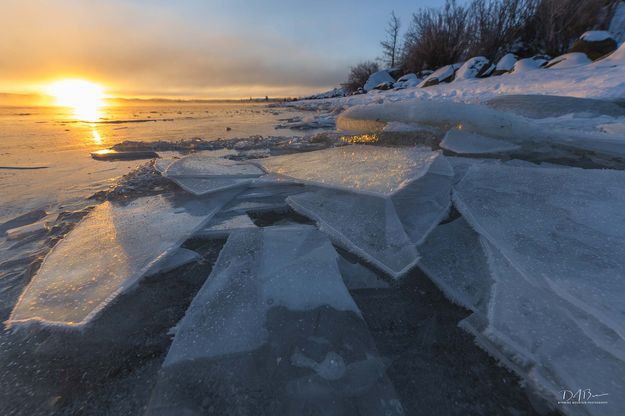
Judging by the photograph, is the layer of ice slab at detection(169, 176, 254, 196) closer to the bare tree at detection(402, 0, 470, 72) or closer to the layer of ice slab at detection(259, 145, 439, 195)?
the layer of ice slab at detection(259, 145, 439, 195)

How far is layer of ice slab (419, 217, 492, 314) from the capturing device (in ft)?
3.00

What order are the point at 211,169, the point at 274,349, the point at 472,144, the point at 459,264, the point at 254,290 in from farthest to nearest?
the point at 472,144
the point at 211,169
the point at 459,264
the point at 254,290
the point at 274,349

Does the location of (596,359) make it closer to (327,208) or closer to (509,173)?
(327,208)

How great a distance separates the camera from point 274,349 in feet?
2.41

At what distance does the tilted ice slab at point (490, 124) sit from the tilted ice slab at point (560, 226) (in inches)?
49.4

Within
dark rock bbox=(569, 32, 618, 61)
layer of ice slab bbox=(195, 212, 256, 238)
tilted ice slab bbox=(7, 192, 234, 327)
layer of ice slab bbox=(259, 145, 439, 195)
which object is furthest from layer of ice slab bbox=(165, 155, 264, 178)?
dark rock bbox=(569, 32, 618, 61)

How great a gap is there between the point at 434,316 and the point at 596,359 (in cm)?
36

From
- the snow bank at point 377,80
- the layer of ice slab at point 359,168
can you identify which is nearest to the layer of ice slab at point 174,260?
the layer of ice slab at point 359,168

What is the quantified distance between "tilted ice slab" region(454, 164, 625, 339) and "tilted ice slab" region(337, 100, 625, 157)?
1255 millimetres

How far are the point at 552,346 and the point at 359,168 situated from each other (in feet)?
4.02

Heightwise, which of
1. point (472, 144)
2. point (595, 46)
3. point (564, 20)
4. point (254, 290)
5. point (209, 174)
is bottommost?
point (472, 144)

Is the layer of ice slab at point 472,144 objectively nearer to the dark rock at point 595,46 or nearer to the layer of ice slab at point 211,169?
the layer of ice slab at point 211,169

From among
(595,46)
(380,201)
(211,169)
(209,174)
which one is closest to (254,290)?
(380,201)

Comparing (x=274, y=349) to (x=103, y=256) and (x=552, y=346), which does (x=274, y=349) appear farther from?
(x=103, y=256)
